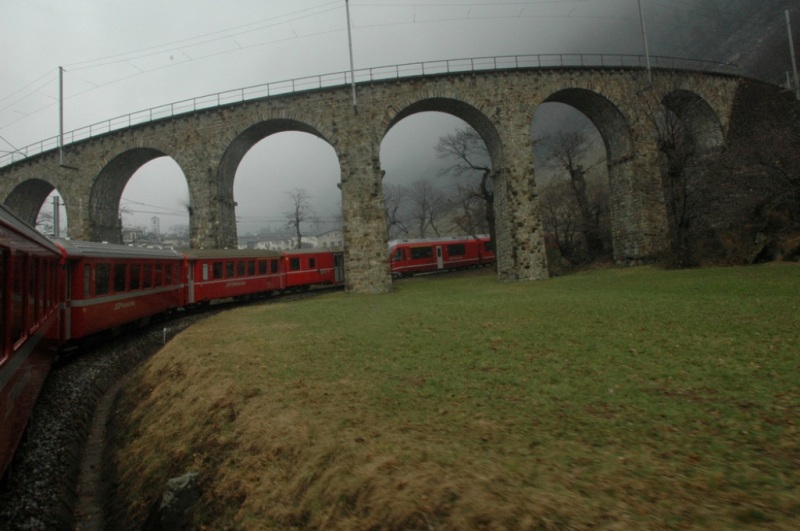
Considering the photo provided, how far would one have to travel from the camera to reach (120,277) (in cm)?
1117

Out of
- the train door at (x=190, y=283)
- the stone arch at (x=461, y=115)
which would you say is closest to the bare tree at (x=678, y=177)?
the stone arch at (x=461, y=115)

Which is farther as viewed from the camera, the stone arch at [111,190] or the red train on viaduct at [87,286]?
the stone arch at [111,190]

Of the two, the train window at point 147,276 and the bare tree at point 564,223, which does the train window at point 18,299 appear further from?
the bare tree at point 564,223

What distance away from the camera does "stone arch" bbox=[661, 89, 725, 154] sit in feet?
79.4

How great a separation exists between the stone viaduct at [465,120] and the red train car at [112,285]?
900 cm

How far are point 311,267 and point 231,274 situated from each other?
604 centimetres

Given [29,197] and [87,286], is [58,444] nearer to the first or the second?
[87,286]

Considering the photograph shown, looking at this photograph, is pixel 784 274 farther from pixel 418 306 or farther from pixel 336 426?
pixel 336 426

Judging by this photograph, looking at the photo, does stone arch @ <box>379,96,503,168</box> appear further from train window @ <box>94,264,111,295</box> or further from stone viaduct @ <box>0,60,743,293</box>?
train window @ <box>94,264,111,295</box>

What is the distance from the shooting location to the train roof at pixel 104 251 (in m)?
9.33

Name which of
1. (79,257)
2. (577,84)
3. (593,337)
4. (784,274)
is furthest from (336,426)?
(577,84)

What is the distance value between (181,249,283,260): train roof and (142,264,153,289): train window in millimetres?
3380

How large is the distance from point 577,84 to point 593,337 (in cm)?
1971

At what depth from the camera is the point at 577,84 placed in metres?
22.1
